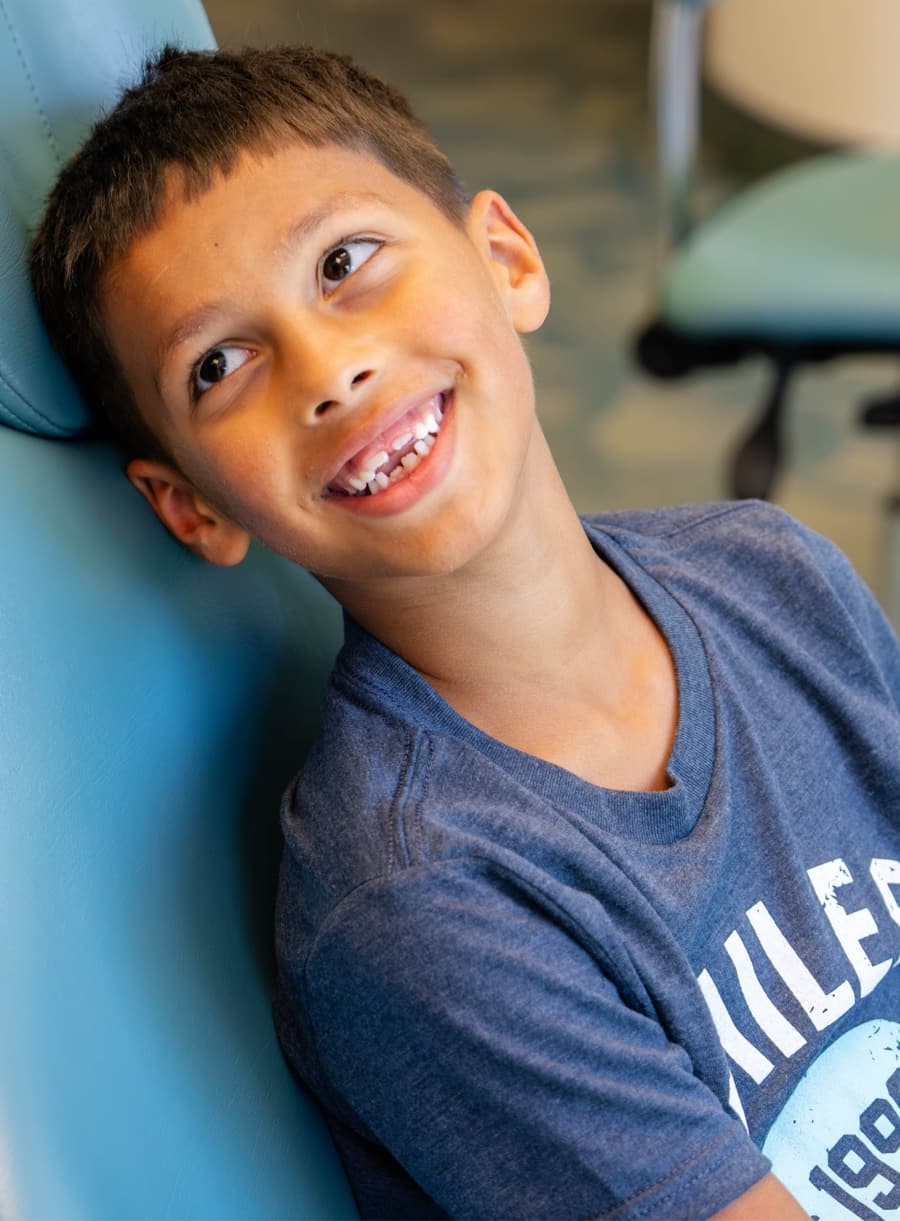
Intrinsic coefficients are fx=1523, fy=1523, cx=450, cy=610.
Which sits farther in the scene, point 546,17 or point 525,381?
point 546,17

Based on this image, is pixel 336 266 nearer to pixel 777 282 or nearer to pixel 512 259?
pixel 512 259

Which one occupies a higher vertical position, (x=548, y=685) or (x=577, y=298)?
(x=548, y=685)

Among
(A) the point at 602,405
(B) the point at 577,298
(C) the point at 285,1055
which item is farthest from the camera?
(B) the point at 577,298

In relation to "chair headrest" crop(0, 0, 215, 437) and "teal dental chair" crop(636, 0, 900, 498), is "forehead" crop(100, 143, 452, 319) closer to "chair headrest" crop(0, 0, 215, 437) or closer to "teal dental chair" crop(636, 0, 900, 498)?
"chair headrest" crop(0, 0, 215, 437)

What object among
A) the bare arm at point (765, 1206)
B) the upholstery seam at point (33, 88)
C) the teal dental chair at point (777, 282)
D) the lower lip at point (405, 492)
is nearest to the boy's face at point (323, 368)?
the lower lip at point (405, 492)

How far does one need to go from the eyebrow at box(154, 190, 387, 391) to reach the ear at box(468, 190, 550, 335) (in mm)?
131

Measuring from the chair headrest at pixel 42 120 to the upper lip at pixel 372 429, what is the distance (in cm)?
17

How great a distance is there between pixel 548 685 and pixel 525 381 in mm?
177

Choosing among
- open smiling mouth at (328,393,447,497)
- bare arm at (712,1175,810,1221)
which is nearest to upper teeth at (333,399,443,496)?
open smiling mouth at (328,393,447,497)

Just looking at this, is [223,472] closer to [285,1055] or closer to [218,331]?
[218,331]

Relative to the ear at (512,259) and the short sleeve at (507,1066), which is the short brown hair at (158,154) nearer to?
the ear at (512,259)

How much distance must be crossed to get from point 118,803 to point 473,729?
0.19m

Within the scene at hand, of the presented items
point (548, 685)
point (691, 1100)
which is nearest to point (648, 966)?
point (691, 1100)

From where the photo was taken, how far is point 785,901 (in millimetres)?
862
